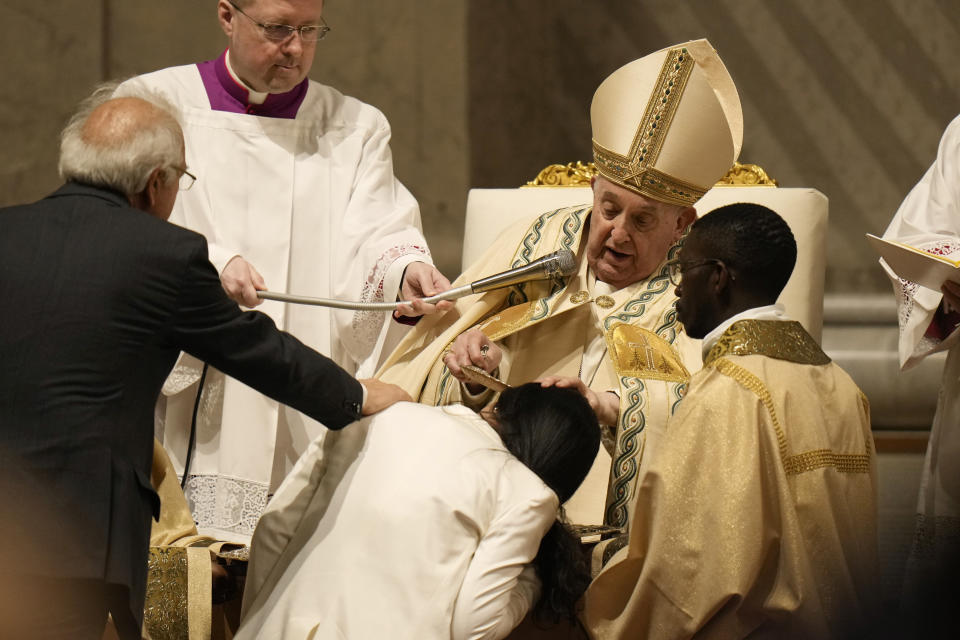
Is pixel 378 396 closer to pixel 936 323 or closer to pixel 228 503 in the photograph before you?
pixel 228 503

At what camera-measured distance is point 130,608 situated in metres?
2.11

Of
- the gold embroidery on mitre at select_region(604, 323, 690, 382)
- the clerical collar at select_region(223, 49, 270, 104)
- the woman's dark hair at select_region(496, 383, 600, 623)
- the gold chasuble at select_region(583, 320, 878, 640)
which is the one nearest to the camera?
the gold chasuble at select_region(583, 320, 878, 640)

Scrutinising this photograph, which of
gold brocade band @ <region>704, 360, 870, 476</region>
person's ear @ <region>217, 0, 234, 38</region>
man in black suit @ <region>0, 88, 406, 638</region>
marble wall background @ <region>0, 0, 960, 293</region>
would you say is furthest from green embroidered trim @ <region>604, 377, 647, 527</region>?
marble wall background @ <region>0, 0, 960, 293</region>

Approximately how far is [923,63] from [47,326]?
13.1 feet

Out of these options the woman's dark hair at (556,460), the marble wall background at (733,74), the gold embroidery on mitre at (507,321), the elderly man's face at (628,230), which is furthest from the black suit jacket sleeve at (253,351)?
the marble wall background at (733,74)

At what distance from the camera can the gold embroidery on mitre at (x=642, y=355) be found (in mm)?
2895

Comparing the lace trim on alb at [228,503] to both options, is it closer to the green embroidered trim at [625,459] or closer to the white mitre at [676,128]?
the green embroidered trim at [625,459]

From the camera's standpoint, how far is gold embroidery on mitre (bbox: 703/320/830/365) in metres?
2.34

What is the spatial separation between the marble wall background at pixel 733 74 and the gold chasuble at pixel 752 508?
2952mm

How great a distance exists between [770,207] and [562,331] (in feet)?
2.26

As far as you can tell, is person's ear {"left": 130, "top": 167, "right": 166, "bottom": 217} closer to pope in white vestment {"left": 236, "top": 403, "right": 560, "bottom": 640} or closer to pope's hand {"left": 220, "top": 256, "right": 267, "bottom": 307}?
pope in white vestment {"left": 236, "top": 403, "right": 560, "bottom": 640}

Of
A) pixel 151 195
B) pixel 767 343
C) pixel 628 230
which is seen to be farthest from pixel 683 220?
pixel 151 195

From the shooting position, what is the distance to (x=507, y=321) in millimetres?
3180

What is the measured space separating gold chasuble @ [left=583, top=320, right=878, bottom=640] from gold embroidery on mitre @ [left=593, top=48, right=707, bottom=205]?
88 cm
